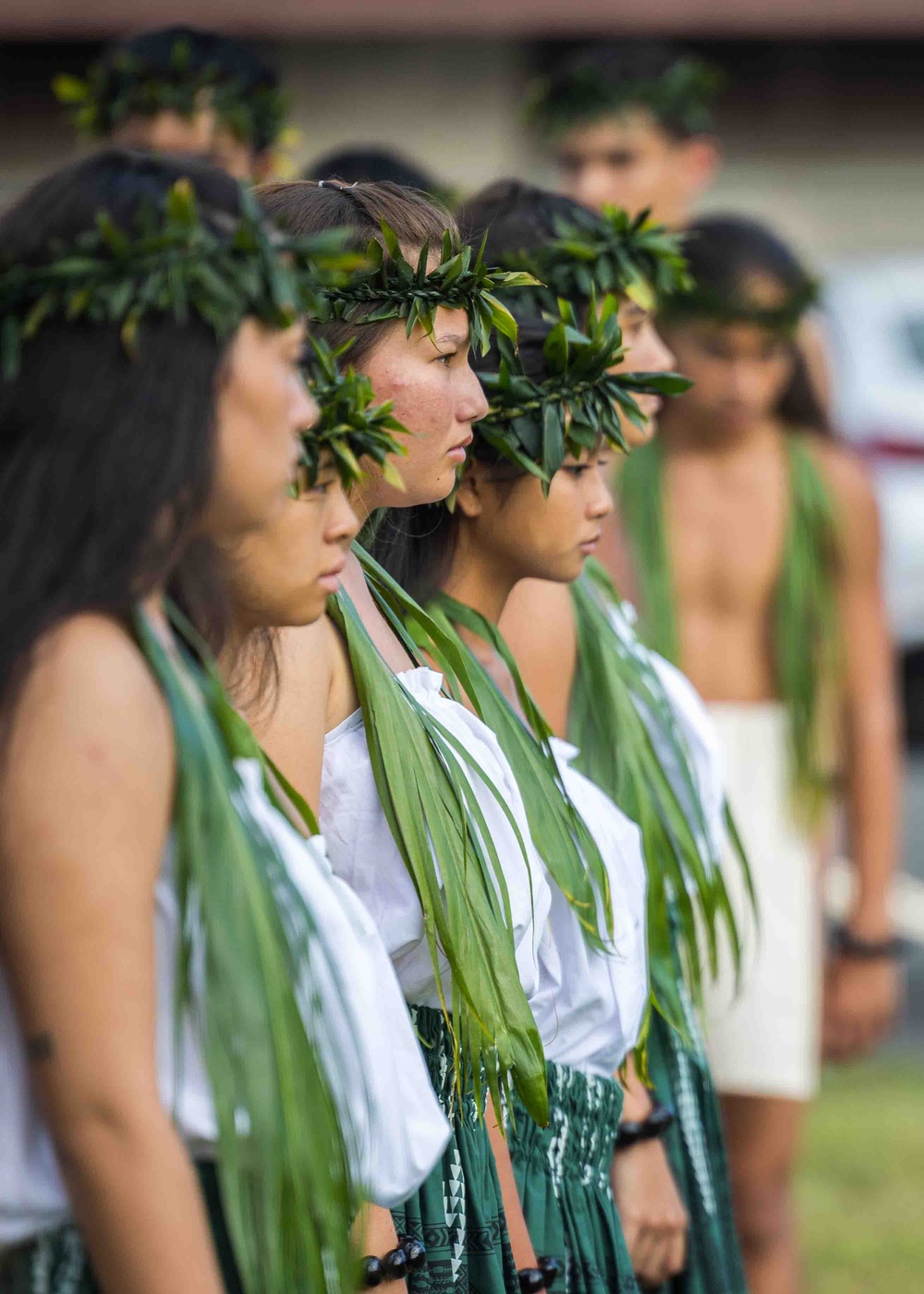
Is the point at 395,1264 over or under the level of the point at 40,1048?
under

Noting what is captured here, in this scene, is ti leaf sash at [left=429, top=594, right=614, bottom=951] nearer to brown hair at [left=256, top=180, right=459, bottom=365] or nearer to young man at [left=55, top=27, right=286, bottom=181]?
brown hair at [left=256, top=180, right=459, bottom=365]

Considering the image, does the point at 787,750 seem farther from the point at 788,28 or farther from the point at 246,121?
the point at 788,28

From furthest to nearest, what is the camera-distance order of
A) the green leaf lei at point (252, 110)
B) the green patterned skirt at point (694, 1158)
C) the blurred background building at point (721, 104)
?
the blurred background building at point (721, 104) → the green leaf lei at point (252, 110) → the green patterned skirt at point (694, 1158)

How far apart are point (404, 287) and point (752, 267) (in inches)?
85.0

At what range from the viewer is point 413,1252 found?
192 cm

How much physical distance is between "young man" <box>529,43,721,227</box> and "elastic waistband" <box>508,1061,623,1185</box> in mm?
2789

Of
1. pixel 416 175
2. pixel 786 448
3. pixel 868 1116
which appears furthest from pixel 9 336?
pixel 868 1116

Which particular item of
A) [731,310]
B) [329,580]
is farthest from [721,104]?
[329,580]

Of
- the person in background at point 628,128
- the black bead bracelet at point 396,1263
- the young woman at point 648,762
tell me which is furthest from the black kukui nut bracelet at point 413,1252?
the person in background at point 628,128

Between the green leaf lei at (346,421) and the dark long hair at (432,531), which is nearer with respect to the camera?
the green leaf lei at (346,421)

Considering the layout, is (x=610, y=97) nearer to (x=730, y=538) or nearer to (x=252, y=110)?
(x=252, y=110)

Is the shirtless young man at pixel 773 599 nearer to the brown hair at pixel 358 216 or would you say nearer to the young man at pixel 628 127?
the young man at pixel 628 127

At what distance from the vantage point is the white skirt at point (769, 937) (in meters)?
3.81

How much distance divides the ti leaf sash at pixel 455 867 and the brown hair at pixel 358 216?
30 cm
